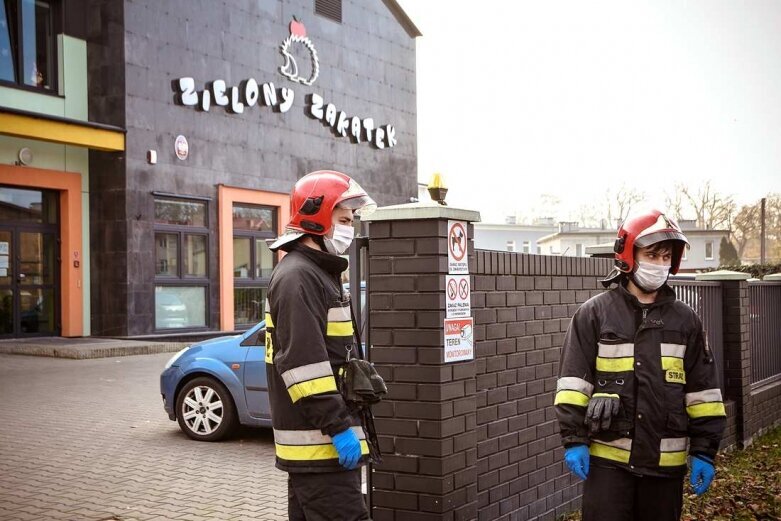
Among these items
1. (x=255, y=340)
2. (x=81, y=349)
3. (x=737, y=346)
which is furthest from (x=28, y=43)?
(x=737, y=346)

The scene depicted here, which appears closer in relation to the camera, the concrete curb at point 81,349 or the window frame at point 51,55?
the concrete curb at point 81,349

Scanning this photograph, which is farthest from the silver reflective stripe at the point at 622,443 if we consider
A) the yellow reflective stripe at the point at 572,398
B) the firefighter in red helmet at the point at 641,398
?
the yellow reflective stripe at the point at 572,398

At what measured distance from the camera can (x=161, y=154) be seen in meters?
21.0

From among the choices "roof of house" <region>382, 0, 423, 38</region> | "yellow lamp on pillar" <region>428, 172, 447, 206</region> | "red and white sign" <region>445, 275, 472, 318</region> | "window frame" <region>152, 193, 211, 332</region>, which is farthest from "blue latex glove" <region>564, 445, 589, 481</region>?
"roof of house" <region>382, 0, 423, 38</region>

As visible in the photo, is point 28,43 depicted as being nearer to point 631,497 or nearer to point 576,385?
point 576,385

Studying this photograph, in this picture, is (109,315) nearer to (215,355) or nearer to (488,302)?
(215,355)

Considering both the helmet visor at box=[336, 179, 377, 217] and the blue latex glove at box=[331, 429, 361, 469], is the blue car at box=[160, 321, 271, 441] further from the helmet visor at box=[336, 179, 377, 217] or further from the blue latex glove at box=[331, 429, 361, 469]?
the blue latex glove at box=[331, 429, 361, 469]

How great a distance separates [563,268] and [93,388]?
892 cm

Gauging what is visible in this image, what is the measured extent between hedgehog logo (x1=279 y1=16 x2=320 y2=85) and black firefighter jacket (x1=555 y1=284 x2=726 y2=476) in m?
22.1

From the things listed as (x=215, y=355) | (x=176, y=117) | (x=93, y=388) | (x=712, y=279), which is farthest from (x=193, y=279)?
(x=712, y=279)

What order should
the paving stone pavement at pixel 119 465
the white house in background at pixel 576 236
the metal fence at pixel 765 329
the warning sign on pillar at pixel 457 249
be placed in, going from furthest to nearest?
the white house in background at pixel 576 236, the metal fence at pixel 765 329, the paving stone pavement at pixel 119 465, the warning sign on pillar at pixel 457 249

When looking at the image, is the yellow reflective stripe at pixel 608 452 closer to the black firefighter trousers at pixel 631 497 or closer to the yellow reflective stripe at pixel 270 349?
the black firefighter trousers at pixel 631 497

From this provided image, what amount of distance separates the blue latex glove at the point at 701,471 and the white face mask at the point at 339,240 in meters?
1.88

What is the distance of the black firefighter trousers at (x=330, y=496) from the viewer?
358 centimetres
